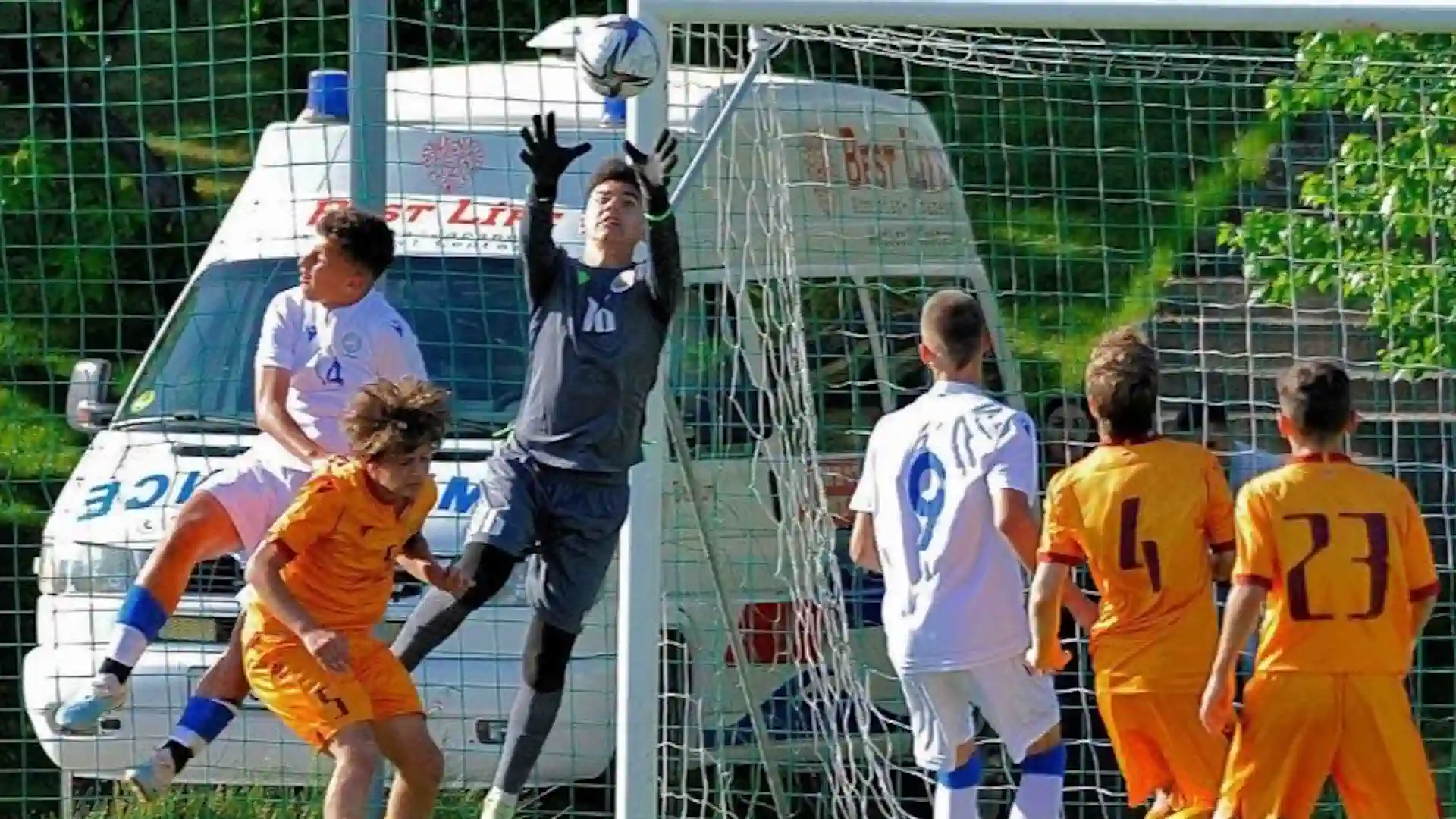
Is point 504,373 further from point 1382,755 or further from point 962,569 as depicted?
point 1382,755

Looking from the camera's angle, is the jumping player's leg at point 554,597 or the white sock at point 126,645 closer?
the jumping player's leg at point 554,597

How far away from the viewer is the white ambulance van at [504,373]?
8070 millimetres

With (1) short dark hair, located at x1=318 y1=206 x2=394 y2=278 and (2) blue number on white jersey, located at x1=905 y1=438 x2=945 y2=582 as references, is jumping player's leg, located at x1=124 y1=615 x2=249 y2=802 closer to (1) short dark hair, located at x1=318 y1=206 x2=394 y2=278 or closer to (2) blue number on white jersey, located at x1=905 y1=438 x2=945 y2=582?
(1) short dark hair, located at x1=318 y1=206 x2=394 y2=278

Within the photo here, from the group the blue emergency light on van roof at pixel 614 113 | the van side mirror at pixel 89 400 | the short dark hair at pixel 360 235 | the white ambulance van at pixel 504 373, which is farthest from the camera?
the van side mirror at pixel 89 400

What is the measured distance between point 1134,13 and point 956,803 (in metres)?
2.22

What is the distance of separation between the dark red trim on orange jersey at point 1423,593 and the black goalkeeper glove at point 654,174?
217cm

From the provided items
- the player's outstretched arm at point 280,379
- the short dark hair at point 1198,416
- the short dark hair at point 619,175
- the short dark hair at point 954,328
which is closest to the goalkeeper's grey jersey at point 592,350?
the short dark hair at point 619,175

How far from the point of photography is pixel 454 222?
8.71 meters

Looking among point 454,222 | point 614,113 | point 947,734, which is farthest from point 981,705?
point 454,222

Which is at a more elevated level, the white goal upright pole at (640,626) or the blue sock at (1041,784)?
the white goal upright pole at (640,626)

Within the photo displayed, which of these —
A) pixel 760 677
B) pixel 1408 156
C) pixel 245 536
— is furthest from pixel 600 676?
pixel 1408 156

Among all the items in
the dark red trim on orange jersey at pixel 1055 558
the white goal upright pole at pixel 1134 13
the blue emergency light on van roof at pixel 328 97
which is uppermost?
the blue emergency light on van roof at pixel 328 97

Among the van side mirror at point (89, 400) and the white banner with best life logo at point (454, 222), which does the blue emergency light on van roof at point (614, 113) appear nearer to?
the white banner with best life logo at point (454, 222)

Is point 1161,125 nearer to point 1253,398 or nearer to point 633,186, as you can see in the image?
point 1253,398
